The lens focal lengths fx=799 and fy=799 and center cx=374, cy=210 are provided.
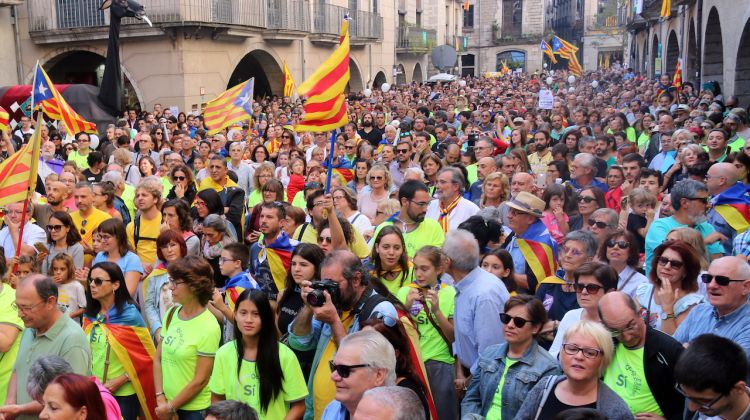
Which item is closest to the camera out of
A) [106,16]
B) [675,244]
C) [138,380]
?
[675,244]

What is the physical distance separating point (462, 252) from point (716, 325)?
145 cm

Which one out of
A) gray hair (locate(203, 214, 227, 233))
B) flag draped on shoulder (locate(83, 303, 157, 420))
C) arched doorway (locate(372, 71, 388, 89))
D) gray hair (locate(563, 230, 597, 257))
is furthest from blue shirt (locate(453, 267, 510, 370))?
arched doorway (locate(372, 71, 388, 89))

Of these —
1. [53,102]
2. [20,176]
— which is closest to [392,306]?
[20,176]

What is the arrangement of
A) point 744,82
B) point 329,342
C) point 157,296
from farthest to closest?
point 744,82 → point 157,296 → point 329,342

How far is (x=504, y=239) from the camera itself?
637cm

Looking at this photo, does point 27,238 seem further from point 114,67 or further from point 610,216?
point 114,67

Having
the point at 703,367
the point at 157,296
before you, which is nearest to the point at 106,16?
the point at 157,296

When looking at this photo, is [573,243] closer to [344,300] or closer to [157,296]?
[344,300]

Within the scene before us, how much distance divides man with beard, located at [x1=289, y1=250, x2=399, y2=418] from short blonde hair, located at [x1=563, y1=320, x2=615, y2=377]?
2.99 feet

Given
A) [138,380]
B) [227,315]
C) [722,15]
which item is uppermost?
[722,15]

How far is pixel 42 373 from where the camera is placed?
4004 mm

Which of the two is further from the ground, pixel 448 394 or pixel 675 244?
pixel 675 244

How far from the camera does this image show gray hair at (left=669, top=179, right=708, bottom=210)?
6.02 meters

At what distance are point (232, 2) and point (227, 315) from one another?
18475 mm
